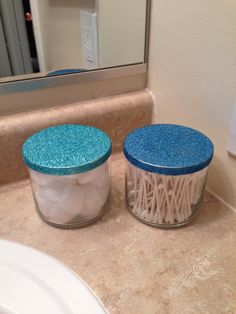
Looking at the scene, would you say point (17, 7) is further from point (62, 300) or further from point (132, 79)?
point (62, 300)

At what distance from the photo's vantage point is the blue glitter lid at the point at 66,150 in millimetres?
370

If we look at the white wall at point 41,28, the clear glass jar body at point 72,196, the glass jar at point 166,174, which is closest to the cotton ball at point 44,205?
the clear glass jar body at point 72,196

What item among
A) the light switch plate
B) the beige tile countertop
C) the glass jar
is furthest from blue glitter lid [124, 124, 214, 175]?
the light switch plate

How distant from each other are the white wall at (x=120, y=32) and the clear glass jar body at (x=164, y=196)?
0.85ft

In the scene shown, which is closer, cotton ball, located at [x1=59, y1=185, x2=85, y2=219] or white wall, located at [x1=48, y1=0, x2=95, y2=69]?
cotton ball, located at [x1=59, y1=185, x2=85, y2=219]

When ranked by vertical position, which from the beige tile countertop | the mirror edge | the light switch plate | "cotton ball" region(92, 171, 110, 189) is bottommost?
the beige tile countertop

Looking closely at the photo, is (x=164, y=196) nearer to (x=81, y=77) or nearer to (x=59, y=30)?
(x=81, y=77)

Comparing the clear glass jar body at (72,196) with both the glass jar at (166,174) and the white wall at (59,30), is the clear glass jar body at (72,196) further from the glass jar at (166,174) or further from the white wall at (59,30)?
the white wall at (59,30)

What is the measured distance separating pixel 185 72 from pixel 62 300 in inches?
14.6

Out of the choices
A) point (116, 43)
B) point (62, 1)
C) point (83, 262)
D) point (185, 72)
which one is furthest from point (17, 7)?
point (83, 262)

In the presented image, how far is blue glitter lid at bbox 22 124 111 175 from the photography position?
1.21 feet

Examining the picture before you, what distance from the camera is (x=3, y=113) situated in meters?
0.49

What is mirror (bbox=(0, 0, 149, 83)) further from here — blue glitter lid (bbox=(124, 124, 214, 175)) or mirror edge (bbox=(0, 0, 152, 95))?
blue glitter lid (bbox=(124, 124, 214, 175))

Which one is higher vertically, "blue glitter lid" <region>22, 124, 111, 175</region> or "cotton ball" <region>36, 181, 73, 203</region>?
"blue glitter lid" <region>22, 124, 111, 175</region>
